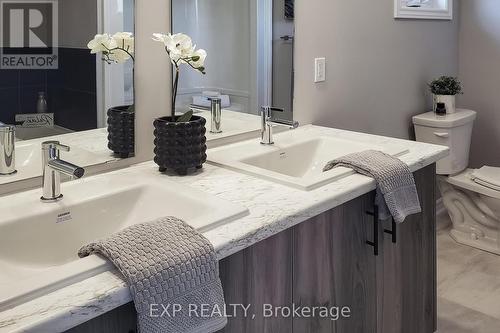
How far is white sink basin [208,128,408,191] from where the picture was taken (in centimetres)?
167

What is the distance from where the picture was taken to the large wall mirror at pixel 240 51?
170 centimetres

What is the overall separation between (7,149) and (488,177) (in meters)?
2.37

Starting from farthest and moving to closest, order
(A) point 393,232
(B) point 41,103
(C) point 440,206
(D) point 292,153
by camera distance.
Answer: (C) point 440,206 → (D) point 292,153 → (A) point 393,232 → (B) point 41,103

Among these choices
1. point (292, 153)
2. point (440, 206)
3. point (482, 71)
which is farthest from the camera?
point (440, 206)

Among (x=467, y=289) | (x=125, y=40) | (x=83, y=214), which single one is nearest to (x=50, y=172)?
(x=83, y=214)

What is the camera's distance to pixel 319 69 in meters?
2.19

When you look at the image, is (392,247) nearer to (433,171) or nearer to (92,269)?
(433,171)

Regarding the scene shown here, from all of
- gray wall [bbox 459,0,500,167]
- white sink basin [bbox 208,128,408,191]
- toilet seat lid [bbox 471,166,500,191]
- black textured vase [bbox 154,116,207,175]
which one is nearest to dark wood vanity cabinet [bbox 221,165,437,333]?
white sink basin [bbox 208,128,408,191]

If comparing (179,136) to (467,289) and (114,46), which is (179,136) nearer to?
(114,46)

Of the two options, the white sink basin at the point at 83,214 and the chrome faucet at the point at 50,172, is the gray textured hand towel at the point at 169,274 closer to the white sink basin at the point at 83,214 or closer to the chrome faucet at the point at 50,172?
the white sink basin at the point at 83,214

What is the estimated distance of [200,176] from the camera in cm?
144

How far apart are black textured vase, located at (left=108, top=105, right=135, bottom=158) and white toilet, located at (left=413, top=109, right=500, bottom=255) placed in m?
1.81

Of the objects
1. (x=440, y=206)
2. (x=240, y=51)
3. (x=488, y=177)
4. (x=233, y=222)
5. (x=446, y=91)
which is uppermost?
(x=240, y=51)

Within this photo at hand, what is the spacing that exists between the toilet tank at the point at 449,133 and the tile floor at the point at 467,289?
466 mm
